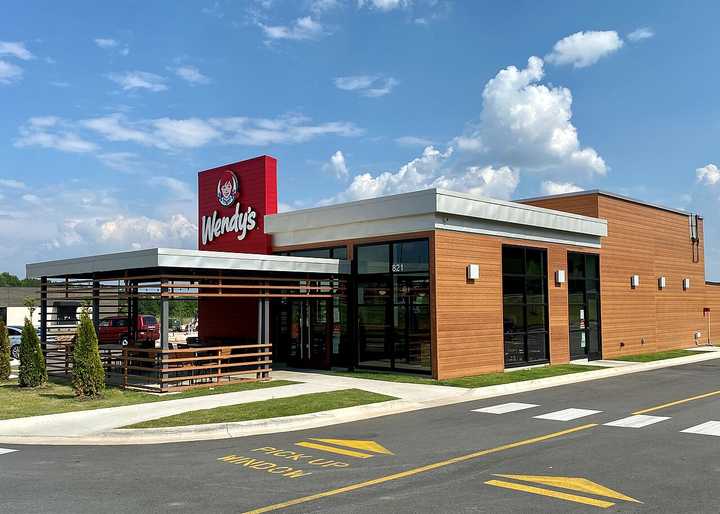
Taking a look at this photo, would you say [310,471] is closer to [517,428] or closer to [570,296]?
[517,428]

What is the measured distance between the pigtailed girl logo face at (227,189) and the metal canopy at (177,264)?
231 inches

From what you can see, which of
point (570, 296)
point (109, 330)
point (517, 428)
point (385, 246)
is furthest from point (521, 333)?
point (109, 330)

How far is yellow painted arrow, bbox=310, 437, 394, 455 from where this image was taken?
31.1 feet

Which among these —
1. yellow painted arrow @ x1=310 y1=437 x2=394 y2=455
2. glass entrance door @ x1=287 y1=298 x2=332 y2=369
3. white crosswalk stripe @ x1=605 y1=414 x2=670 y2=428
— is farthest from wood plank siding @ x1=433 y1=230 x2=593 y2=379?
yellow painted arrow @ x1=310 y1=437 x2=394 y2=455

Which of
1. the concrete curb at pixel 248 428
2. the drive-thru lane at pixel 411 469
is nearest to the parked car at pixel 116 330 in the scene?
the concrete curb at pixel 248 428

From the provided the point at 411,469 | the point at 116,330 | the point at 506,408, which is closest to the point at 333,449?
the point at 411,469

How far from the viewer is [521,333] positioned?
21.2 meters

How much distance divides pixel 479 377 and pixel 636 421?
6831 millimetres

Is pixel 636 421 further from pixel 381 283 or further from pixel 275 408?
pixel 381 283

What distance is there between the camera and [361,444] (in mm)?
9977

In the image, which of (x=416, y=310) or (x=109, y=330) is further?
(x=109, y=330)

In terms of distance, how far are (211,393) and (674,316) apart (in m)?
23.6

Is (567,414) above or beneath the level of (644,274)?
beneath

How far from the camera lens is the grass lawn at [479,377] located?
17.2 metres
